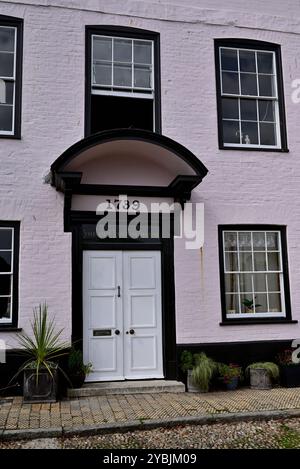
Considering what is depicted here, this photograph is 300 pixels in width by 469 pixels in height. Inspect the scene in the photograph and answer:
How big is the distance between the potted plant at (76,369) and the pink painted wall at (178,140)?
387 mm

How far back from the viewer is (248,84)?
9.38 m

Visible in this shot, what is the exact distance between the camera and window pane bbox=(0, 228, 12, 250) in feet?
26.2

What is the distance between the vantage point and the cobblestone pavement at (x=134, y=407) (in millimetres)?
6203

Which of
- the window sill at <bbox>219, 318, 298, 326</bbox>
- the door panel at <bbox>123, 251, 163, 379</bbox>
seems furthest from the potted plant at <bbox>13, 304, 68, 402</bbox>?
the window sill at <bbox>219, 318, 298, 326</bbox>

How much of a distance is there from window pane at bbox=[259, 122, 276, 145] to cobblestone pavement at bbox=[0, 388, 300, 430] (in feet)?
15.2

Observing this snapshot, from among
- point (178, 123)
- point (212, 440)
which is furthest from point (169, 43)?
point (212, 440)

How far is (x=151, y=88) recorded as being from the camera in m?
8.92

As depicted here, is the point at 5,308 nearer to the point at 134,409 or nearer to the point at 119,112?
the point at 134,409

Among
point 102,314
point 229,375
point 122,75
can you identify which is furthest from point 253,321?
point 122,75

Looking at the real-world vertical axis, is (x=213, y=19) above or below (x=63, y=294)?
above

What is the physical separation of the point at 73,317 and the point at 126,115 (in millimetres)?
3872

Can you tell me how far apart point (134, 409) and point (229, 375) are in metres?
1.98

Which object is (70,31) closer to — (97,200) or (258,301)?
(97,200)
